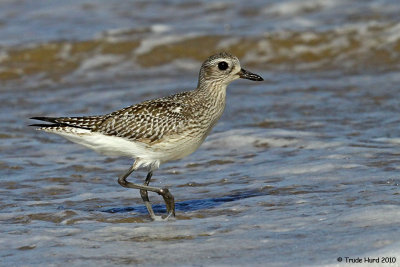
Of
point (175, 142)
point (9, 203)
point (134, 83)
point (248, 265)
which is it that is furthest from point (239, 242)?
point (134, 83)

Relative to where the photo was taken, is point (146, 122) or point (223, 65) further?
point (223, 65)

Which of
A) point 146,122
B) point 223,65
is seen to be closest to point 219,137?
point 223,65

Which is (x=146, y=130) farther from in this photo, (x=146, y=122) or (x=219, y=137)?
(x=219, y=137)

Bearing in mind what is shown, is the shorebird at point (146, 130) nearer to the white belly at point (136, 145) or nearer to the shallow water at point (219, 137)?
the white belly at point (136, 145)

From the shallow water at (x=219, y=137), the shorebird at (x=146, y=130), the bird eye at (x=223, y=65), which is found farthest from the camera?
the bird eye at (x=223, y=65)

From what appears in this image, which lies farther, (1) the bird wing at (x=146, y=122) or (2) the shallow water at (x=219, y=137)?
(1) the bird wing at (x=146, y=122)

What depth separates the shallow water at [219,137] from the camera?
6992mm

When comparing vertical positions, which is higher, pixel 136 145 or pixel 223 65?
pixel 223 65

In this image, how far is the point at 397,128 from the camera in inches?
437

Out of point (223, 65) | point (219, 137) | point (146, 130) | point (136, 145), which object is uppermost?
point (223, 65)

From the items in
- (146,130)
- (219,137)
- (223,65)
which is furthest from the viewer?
(219,137)

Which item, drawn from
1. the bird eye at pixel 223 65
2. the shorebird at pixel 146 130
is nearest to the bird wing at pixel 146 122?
the shorebird at pixel 146 130

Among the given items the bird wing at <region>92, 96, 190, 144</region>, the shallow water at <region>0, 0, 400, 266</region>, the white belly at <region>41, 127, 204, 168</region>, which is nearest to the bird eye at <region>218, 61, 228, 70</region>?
the bird wing at <region>92, 96, 190, 144</region>

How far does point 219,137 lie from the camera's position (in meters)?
11.4
